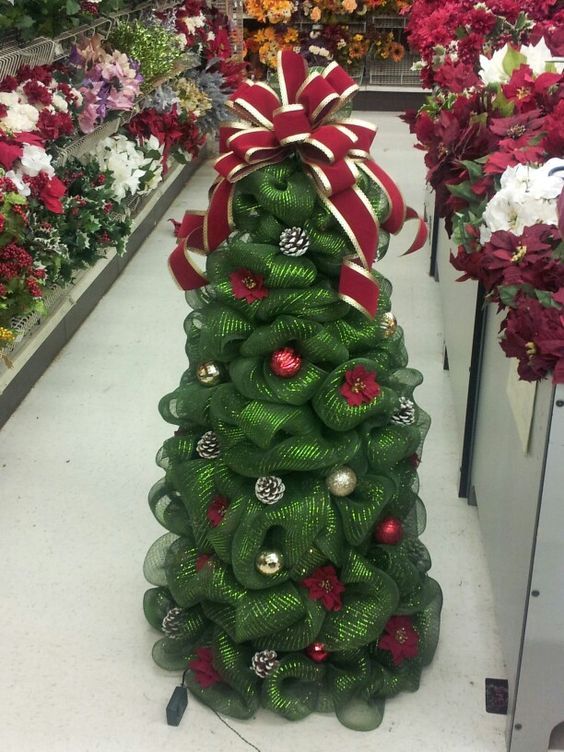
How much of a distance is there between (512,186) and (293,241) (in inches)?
17.9

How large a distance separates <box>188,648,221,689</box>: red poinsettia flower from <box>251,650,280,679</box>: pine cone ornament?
0.12 m

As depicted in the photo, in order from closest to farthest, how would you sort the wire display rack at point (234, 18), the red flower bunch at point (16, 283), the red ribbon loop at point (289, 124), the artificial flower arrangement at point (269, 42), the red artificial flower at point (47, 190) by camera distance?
the red ribbon loop at point (289, 124) → the red flower bunch at point (16, 283) → the red artificial flower at point (47, 190) → the wire display rack at point (234, 18) → the artificial flower arrangement at point (269, 42)

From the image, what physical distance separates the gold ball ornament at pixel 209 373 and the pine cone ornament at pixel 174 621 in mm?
563

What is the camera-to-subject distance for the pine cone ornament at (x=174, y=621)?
2.00 metres

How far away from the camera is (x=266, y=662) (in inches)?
73.2

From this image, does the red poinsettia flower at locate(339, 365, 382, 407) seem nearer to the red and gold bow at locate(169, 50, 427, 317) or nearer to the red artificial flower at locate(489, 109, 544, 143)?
the red and gold bow at locate(169, 50, 427, 317)

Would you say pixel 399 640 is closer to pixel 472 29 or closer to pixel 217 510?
pixel 217 510

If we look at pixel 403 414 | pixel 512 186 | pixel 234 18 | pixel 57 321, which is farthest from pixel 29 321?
pixel 234 18

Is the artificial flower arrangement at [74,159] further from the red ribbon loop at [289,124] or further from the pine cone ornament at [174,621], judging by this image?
the red ribbon loop at [289,124]

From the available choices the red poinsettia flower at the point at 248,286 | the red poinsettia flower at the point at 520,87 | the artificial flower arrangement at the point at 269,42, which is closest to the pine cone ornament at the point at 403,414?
the red poinsettia flower at the point at 248,286

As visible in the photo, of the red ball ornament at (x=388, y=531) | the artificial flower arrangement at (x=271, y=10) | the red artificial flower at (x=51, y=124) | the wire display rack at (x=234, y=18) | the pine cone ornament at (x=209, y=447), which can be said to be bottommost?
the artificial flower arrangement at (x=271, y=10)

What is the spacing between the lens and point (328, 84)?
64.2 inches

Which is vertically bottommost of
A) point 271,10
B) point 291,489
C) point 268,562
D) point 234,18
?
point 271,10

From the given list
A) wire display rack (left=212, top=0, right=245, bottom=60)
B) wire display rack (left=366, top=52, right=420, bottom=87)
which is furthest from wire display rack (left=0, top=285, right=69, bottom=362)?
wire display rack (left=366, top=52, right=420, bottom=87)
